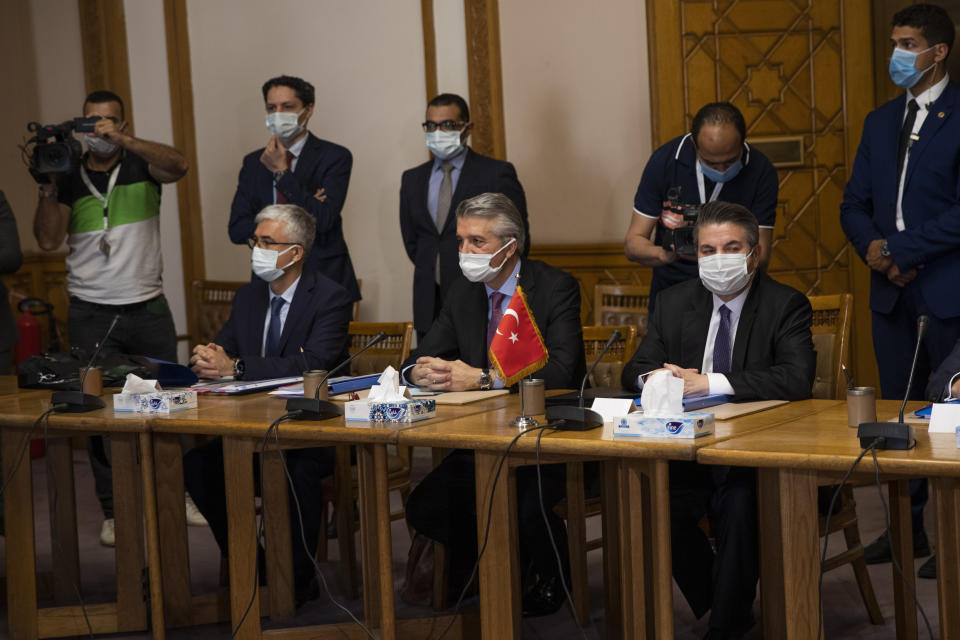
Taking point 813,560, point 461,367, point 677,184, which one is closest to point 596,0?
point 677,184

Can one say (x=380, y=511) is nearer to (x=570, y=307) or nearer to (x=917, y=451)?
(x=570, y=307)

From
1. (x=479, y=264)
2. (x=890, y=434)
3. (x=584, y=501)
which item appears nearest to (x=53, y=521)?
(x=479, y=264)

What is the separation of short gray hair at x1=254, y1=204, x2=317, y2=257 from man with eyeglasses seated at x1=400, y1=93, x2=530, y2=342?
2.59 ft

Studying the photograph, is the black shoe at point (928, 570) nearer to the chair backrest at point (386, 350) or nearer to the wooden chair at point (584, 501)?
the wooden chair at point (584, 501)

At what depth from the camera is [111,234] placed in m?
4.61

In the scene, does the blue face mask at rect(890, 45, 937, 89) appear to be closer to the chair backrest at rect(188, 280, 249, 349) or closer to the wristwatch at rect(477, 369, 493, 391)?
the wristwatch at rect(477, 369, 493, 391)

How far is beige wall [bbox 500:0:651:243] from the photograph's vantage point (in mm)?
5703

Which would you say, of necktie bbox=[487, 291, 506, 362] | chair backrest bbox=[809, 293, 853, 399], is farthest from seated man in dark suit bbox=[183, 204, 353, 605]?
chair backrest bbox=[809, 293, 853, 399]

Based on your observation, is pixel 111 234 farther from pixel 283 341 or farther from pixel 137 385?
pixel 137 385

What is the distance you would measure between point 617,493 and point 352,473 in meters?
1.20

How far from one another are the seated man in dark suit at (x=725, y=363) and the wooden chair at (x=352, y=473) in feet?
2.77

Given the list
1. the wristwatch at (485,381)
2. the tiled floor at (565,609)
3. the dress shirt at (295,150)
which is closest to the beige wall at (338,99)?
the dress shirt at (295,150)

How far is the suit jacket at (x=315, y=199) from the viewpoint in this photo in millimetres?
4633

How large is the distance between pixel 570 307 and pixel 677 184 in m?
0.86
